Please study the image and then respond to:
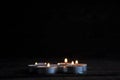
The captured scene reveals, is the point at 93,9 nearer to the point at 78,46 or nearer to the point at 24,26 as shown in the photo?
the point at 78,46

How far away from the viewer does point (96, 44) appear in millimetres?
6441

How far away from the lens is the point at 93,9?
21.5ft

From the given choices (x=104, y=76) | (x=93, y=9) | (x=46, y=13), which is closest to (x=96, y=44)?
(x=93, y=9)

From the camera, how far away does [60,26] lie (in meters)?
6.54

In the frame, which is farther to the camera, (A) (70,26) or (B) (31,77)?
(A) (70,26)

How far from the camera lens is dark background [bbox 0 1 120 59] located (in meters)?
6.43

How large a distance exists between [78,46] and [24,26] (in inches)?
39.3

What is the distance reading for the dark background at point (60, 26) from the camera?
643 centimetres

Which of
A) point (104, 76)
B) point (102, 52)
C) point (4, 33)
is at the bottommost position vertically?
point (104, 76)

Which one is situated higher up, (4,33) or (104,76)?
(4,33)

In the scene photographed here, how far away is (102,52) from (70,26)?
729 mm

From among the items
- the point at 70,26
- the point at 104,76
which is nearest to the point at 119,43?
the point at 70,26

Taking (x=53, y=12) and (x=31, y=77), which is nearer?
(x=31, y=77)

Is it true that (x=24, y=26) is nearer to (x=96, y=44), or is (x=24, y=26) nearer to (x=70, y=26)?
(x=70, y=26)
